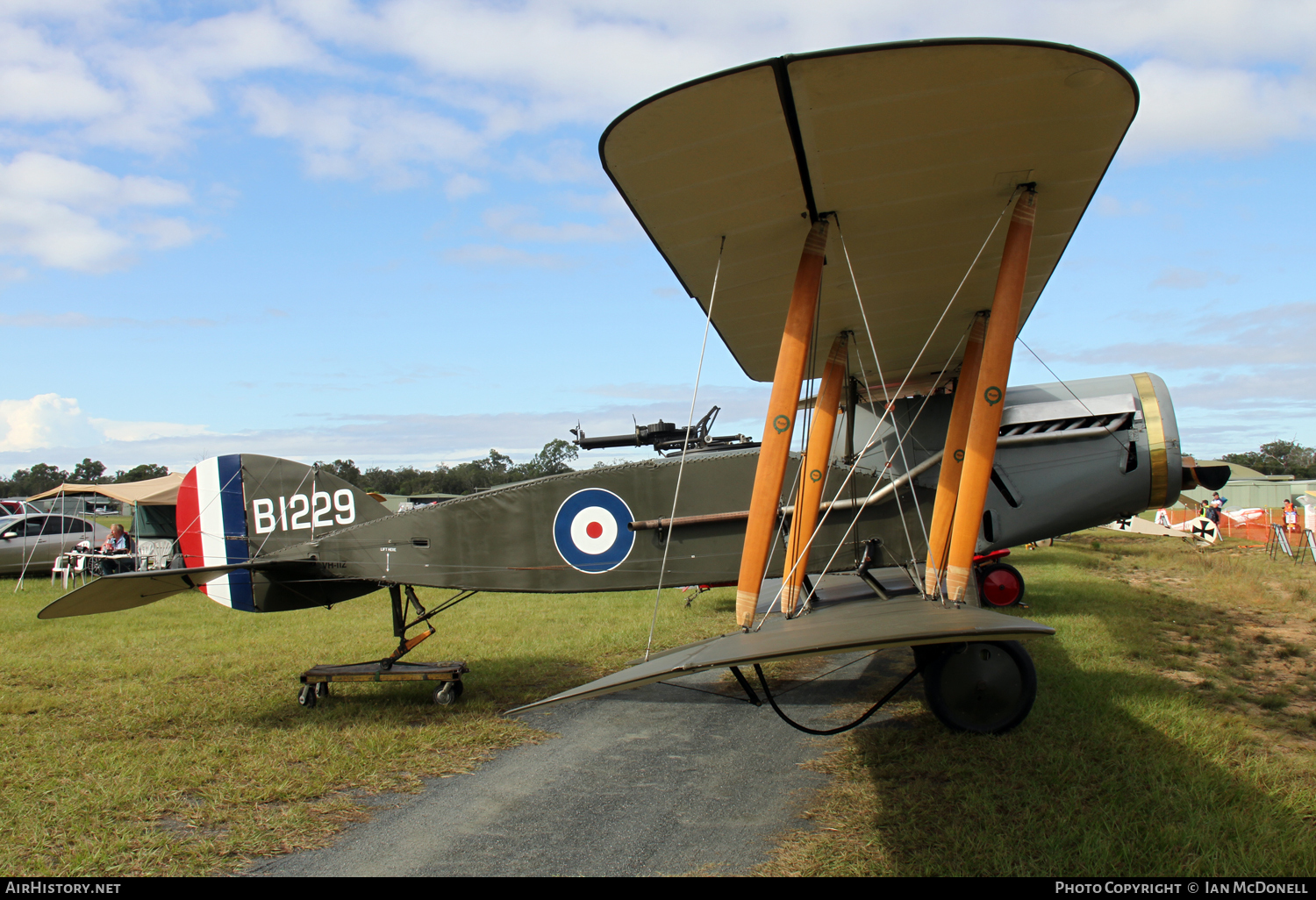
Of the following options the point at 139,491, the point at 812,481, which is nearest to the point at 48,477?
the point at 139,491

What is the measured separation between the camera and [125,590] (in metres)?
5.05

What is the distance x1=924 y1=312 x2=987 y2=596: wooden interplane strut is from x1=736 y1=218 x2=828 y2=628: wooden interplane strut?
1012 mm

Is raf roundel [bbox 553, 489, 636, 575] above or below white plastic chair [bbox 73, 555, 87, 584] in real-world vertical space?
above

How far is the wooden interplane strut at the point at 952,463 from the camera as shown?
449 centimetres

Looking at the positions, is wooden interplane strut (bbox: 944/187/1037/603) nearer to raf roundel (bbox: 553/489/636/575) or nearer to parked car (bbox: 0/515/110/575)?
raf roundel (bbox: 553/489/636/575)

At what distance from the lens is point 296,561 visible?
→ 235 inches

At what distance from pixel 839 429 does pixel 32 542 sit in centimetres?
1722

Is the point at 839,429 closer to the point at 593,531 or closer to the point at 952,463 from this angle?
the point at 952,463

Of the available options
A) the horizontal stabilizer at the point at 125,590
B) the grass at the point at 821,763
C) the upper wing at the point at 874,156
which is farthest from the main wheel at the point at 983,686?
the horizontal stabilizer at the point at 125,590

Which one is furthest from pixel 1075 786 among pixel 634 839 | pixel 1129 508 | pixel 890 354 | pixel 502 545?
pixel 502 545

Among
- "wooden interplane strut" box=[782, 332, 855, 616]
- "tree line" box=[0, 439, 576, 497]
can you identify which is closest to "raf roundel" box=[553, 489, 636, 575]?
"wooden interplane strut" box=[782, 332, 855, 616]

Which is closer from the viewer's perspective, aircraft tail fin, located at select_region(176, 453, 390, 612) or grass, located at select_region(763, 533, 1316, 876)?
grass, located at select_region(763, 533, 1316, 876)

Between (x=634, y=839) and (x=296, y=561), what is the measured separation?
158 inches

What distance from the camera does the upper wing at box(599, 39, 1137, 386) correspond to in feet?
9.77
